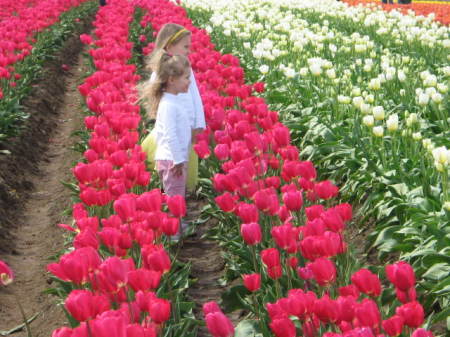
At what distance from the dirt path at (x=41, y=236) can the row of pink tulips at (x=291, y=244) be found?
3.41 ft

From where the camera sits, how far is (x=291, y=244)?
2.94 m

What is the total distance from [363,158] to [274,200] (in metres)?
1.93

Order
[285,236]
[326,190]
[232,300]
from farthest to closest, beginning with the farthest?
[232,300] < [326,190] < [285,236]

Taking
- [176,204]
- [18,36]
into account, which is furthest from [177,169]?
[18,36]

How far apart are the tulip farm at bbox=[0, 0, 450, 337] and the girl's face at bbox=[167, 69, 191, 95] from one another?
1.04ft

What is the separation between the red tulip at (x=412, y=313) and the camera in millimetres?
A: 2156

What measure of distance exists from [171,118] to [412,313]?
308 cm

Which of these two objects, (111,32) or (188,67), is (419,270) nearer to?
(188,67)

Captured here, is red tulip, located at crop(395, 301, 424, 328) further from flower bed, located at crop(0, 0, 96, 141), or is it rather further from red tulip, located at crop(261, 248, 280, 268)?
flower bed, located at crop(0, 0, 96, 141)

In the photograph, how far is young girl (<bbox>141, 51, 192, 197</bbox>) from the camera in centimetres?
495

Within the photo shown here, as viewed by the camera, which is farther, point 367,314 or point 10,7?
point 10,7

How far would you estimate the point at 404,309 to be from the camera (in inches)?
85.4

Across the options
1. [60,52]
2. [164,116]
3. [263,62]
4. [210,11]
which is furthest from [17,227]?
[210,11]

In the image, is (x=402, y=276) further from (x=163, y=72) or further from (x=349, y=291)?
(x=163, y=72)
